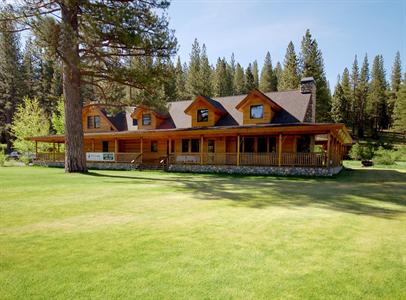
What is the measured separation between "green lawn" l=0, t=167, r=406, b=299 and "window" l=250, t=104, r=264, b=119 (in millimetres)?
14510

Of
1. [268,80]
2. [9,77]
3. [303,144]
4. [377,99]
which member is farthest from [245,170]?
[377,99]

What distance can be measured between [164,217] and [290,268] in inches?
130

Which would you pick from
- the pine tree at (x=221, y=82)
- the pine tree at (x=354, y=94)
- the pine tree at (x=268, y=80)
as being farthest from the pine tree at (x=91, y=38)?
the pine tree at (x=354, y=94)

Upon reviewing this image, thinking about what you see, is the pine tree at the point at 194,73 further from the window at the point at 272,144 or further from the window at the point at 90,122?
the window at the point at 272,144

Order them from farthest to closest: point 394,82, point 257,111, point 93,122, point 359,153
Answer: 1. point 394,82
2. point 359,153
3. point 93,122
4. point 257,111

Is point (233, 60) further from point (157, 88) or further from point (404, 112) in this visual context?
point (157, 88)

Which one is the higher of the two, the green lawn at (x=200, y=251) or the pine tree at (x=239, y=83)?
the pine tree at (x=239, y=83)

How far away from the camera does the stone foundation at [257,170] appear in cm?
1808

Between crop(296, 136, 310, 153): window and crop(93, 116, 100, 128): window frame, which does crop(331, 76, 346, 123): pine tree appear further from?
crop(93, 116, 100, 128): window frame

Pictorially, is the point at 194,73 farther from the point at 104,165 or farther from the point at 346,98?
the point at 104,165

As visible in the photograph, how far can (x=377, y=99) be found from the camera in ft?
225

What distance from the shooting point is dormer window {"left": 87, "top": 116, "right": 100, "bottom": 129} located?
1200 inches

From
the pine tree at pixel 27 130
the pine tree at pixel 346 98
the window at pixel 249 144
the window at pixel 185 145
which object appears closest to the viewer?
the window at pixel 249 144

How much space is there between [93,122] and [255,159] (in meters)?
18.5
